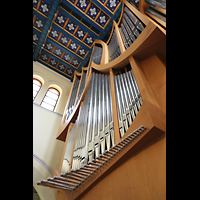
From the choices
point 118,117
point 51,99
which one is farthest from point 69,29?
point 118,117

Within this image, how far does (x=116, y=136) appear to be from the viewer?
2.68 meters

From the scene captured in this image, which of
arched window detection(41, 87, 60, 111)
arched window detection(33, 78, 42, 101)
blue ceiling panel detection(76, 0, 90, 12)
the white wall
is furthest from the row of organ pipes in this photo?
blue ceiling panel detection(76, 0, 90, 12)

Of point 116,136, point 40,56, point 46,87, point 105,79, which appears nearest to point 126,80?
point 105,79

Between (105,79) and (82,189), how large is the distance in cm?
324

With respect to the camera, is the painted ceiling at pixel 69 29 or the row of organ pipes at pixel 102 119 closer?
the row of organ pipes at pixel 102 119

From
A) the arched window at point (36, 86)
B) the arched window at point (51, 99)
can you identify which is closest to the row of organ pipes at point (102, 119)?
the arched window at point (51, 99)

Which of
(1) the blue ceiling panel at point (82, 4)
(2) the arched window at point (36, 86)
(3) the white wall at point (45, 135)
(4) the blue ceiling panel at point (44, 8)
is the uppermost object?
(1) the blue ceiling panel at point (82, 4)

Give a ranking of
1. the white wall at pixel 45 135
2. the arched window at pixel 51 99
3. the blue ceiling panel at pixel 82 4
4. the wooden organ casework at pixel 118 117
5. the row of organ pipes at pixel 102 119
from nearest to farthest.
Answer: the wooden organ casework at pixel 118 117, the row of organ pipes at pixel 102 119, the white wall at pixel 45 135, the arched window at pixel 51 99, the blue ceiling panel at pixel 82 4

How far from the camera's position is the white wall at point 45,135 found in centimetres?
462

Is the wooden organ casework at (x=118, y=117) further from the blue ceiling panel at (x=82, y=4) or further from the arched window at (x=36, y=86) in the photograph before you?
the blue ceiling panel at (x=82, y=4)

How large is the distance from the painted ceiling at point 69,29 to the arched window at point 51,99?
1.35m

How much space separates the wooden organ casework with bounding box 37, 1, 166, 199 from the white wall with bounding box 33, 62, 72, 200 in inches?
26.8
